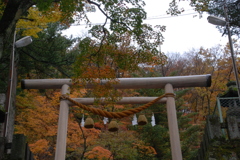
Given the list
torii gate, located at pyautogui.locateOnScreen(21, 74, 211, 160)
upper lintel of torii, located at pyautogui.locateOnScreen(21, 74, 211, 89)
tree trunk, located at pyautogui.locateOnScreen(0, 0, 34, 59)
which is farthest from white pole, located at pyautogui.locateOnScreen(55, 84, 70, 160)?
tree trunk, located at pyautogui.locateOnScreen(0, 0, 34, 59)

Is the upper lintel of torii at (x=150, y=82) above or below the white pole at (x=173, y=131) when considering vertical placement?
above

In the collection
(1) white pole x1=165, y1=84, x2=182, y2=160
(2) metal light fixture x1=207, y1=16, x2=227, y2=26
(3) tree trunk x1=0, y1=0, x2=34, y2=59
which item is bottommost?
(1) white pole x1=165, y1=84, x2=182, y2=160

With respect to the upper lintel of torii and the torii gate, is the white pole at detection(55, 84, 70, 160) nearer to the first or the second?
the torii gate

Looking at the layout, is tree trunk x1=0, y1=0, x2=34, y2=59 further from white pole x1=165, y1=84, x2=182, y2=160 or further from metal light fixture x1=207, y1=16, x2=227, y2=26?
metal light fixture x1=207, y1=16, x2=227, y2=26

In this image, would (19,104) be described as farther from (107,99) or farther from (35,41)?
(107,99)

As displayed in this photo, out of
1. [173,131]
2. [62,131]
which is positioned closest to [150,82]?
[173,131]

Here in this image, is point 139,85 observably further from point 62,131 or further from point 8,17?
point 8,17

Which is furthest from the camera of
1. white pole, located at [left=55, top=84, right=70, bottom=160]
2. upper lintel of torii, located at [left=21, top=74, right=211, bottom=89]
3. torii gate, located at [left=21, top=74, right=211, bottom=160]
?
upper lintel of torii, located at [left=21, top=74, right=211, bottom=89]

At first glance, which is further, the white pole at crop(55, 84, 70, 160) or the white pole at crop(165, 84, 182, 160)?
the white pole at crop(55, 84, 70, 160)

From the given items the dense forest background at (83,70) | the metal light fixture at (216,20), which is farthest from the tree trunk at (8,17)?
the metal light fixture at (216,20)

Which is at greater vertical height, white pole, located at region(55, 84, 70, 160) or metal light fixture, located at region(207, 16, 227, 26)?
metal light fixture, located at region(207, 16, 227, 26)

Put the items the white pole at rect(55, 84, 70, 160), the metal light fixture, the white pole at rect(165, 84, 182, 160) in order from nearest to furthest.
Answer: the white pole at rect(165, 84, 182, 160)
the white pole at rect(55, 84, 70, 160)
the metal light fixture

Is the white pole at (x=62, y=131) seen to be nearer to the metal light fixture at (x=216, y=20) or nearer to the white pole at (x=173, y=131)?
the white pole at (x=173, y=131)

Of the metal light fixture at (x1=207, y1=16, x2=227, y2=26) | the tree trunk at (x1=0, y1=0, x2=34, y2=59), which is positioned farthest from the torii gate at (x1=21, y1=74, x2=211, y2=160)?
the metal light fixture at (x1=207, y1=16, x2=227, y2=26)
